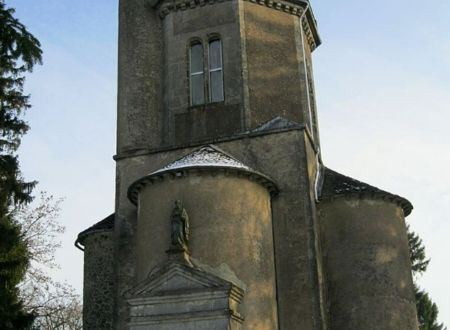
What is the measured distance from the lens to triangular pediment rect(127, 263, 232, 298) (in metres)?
13.2

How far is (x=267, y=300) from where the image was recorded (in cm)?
1567

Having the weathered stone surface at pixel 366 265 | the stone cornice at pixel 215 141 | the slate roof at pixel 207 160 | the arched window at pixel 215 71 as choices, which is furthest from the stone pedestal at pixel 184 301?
the arched window at pixel 215 71

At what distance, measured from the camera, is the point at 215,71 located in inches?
793

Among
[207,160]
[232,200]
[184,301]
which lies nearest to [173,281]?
[184,301]

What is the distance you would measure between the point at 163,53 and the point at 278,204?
679cm

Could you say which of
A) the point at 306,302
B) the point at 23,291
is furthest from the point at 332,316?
the point at 23,291

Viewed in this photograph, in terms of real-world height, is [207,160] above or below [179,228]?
above

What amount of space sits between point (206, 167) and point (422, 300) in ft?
75.3

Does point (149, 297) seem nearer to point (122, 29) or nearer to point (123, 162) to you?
point (123, 162)

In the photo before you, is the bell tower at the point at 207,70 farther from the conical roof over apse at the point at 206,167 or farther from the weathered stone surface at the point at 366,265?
the weathered stone surface at the point at 366,265

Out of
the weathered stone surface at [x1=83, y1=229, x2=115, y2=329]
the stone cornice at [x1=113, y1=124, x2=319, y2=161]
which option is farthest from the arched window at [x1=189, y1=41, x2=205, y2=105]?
the weathered stone surface at [x1=83, y1=229, x2=115, y2=329]

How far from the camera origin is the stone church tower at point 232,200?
15.3 meters

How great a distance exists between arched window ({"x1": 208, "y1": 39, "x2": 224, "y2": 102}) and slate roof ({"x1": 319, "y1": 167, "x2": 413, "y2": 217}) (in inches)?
161

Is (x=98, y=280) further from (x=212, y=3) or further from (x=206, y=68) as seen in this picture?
(x=212, y=3)
